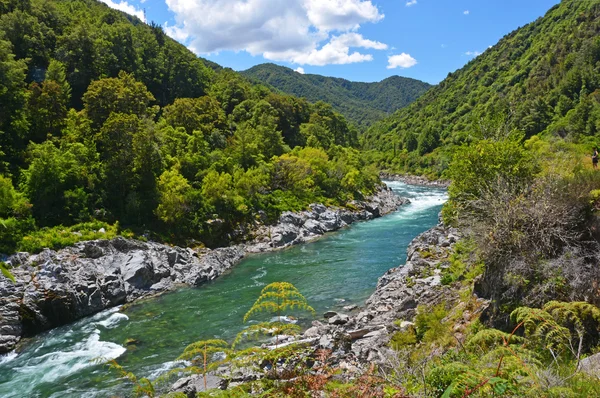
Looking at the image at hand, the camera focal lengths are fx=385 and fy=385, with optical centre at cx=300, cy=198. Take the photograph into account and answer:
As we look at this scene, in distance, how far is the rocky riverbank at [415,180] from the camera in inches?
3454

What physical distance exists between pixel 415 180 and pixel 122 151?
262 ft

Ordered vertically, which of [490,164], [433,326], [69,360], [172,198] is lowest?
[69,360]

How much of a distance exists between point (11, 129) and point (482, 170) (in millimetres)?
38647

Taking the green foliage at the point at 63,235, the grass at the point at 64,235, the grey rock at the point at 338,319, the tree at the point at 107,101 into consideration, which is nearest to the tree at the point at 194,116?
the tree at the point at 107,101

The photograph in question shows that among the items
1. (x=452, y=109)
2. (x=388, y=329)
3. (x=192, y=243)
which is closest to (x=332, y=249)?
(x=192, y=243)

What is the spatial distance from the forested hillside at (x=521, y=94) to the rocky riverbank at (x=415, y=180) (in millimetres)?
3996

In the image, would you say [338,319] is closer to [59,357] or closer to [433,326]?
[433,326]

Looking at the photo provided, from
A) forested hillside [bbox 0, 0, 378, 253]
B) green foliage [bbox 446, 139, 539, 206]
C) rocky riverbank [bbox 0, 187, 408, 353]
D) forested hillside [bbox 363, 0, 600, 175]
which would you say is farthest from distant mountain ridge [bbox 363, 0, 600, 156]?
rocky riverbank [bbox 0, 187, 408, 353]

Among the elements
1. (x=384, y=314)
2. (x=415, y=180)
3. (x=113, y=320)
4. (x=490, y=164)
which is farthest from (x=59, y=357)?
(x=415, y=180)

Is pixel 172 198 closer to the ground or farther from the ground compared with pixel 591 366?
farther from the ground

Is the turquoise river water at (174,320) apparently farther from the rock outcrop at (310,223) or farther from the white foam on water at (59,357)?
the rock outcrop at (310,223)

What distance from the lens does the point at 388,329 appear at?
15.7 metres

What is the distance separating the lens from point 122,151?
33406 mm

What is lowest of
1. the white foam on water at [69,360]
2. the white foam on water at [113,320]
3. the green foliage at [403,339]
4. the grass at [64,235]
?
the white foam on water at [69,360]
